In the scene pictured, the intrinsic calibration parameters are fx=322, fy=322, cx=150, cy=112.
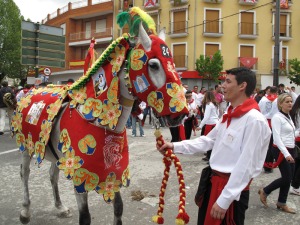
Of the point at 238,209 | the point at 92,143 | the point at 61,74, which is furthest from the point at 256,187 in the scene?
the point at 61,74

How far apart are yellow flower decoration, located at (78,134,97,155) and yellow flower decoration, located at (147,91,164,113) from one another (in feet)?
2.15

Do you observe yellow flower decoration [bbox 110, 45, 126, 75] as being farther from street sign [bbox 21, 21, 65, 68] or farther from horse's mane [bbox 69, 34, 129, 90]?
street sign [bbox 21, 21, 65, 68]

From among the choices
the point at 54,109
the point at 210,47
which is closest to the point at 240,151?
the point at 54,109

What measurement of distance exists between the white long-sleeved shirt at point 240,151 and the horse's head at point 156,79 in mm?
400

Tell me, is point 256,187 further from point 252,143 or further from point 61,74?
point 61,74

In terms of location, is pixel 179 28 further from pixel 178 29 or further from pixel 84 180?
pixel 84 180

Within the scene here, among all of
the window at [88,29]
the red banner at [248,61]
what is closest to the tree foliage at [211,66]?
the red banner at [248,61]

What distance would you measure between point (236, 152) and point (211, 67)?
75.3ft

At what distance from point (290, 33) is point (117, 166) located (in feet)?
95.8

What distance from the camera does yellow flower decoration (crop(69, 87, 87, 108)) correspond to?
3.08m

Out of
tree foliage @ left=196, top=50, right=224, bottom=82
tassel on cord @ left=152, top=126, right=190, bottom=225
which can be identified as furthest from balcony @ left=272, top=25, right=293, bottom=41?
tassel on cord @ left=152, top=126, right=190, bottom=225

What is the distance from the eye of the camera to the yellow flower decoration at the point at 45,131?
3.29 metres

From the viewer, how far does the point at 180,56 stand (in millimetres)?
28500

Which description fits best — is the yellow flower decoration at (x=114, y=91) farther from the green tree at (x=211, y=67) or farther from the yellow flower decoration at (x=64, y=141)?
the green tree at (x=211, y=67)
